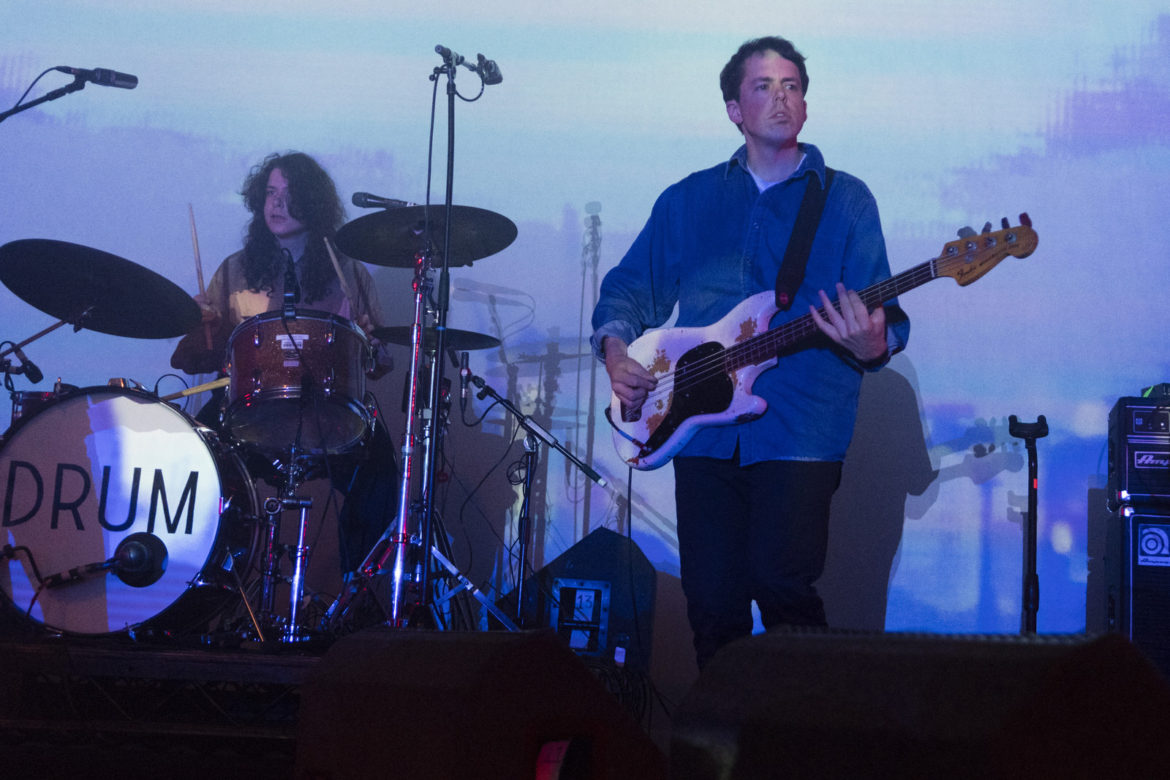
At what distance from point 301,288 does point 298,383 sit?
3.69ft

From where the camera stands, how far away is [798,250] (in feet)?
8.02

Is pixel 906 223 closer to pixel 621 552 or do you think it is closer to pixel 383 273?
pixel 621 552

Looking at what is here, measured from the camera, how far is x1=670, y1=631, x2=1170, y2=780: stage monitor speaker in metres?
0.69

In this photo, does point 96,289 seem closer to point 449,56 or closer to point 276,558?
point 276,558

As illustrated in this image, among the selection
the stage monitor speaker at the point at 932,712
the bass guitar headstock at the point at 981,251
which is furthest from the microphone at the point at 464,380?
the stage monitor speaker at the point at 932,712

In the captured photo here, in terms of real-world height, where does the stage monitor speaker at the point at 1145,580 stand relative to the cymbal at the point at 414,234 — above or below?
below

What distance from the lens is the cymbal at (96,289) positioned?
10.2ft

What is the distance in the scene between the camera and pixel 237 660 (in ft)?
8.18

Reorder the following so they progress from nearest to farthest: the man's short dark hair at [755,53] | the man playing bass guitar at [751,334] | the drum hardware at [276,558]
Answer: the man playing bass guitar at [751,334] < the man's short dark hair at [755,53] < the drum hardware at [276,558]

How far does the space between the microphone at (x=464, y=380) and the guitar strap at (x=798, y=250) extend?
1.45 m

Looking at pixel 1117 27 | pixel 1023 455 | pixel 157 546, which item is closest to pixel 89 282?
pixel 157 546

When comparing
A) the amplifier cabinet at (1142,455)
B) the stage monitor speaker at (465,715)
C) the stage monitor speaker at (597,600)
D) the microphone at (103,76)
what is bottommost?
the stage monitor speaker at (597,600)

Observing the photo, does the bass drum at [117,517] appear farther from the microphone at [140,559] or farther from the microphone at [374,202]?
the microphone at [374,202]

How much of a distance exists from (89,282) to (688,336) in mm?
1873
